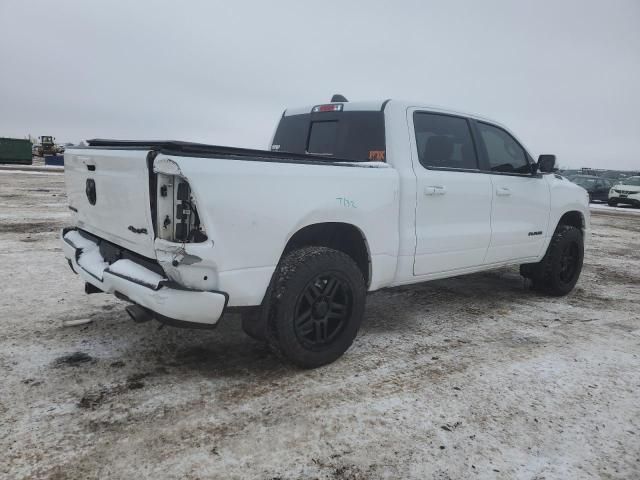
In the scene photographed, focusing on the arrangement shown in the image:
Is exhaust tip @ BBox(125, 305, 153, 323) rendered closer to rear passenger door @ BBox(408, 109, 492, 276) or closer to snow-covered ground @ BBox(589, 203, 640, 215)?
rear passenger door @ BBox(408, 109, 492, 276)

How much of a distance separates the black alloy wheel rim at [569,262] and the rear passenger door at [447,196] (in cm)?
162

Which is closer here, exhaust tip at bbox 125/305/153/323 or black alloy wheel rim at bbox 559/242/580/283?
exhaust tip at bbox 125/305/153/323

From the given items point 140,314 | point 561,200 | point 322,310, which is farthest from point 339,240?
point 561,200

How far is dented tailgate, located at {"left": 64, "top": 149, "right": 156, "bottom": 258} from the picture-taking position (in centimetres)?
273

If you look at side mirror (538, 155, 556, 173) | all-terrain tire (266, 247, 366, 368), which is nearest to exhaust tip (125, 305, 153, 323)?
all-terrain tire (266, 247, 366, 368)

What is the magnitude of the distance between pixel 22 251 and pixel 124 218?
4415 mm

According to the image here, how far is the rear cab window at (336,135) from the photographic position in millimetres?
3764

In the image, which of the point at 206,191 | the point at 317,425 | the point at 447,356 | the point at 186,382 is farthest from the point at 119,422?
the point at 447,356

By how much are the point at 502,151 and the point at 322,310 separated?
2.63 metres

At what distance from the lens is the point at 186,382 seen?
2980 millimetres

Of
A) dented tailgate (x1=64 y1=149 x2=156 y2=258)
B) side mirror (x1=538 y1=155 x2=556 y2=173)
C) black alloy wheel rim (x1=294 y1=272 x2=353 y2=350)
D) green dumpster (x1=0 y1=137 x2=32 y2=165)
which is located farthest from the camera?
green dumpster (x1=0 y1=137 x2=32 y2=165)

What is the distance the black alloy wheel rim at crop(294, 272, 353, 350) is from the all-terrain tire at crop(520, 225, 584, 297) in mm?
2984

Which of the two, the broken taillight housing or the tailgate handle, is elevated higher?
the broken taillight housing

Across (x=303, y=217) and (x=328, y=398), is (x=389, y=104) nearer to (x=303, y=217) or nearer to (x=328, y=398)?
(x=303, y=217)
